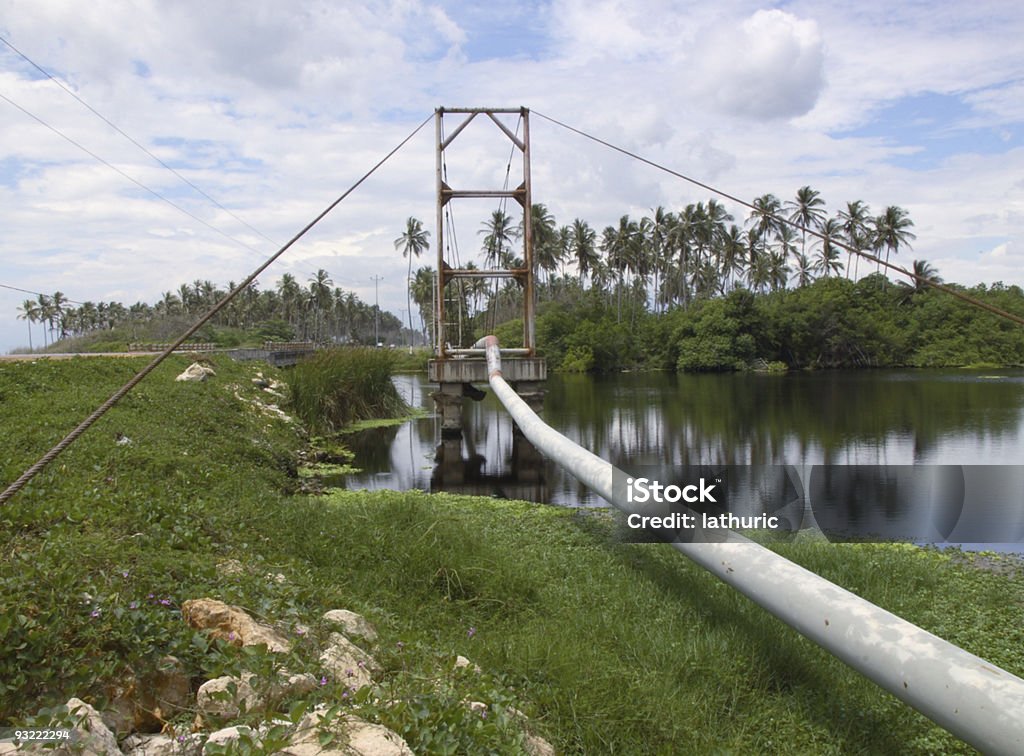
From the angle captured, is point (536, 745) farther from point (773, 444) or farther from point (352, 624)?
point (773, 444)

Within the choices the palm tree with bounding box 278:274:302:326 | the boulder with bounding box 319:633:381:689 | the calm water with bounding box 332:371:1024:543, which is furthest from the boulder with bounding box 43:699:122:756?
the palm tree with bounding box 278:274:302:326

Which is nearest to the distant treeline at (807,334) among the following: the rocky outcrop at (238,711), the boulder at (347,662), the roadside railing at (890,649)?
the roadside railing at (890,649)

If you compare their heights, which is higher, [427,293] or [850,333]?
[427,293]

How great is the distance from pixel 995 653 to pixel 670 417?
18041 mm

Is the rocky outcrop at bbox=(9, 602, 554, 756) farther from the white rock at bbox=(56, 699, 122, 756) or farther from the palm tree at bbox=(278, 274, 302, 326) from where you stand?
the palm tree at bbox=(278, 274, 302, 326)

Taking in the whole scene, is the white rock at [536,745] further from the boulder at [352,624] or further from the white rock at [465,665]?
the boulder at [352,624]

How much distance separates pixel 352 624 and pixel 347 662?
1.74 feet

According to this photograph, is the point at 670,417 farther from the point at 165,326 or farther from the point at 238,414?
the point at 165,326

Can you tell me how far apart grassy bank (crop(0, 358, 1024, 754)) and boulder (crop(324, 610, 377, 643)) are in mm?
120

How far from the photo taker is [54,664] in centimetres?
276

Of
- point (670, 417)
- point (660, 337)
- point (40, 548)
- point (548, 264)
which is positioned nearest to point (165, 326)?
point (548, 264)

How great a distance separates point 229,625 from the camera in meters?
3.31

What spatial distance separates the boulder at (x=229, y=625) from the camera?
3.25 meters

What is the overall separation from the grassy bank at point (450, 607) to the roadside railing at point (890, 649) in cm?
41
